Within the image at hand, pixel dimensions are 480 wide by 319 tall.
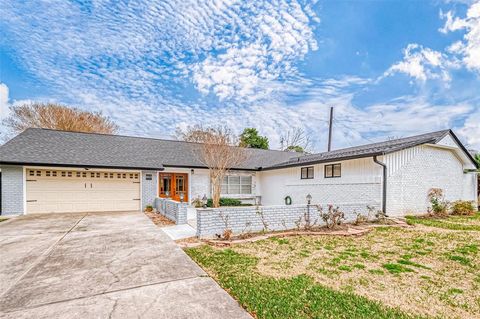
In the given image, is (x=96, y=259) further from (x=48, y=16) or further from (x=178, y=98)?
(x=178, y=98)

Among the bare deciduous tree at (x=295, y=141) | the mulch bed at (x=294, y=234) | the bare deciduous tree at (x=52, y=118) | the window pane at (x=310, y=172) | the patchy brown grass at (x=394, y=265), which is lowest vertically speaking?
the mulch bed at (x=294, y=234)

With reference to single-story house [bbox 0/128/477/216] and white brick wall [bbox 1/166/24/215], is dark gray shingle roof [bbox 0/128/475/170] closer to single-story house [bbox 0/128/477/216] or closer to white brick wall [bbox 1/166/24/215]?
single-story house [bbox 0/128/477/216]

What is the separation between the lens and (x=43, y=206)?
1155cm

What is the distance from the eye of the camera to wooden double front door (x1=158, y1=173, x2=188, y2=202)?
14633 millimetres

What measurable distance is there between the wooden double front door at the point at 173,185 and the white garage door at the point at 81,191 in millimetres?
1671

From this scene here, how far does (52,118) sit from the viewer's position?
22047 millimetres

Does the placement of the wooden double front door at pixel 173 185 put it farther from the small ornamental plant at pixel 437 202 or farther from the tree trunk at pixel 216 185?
the small ornamental plant at pixel 437 202

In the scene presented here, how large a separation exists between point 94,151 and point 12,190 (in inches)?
146

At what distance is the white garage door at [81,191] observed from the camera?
11453 mm

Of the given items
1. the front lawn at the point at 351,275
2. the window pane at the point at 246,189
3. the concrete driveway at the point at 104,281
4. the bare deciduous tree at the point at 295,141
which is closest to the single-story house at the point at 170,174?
the window pane at the point at 246,189

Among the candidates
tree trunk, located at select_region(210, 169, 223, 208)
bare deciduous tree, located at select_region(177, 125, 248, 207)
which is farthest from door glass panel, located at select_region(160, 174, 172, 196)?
tree trunk, located at select_region(210, 169, 223, 208)

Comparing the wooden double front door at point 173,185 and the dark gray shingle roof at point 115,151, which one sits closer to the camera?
the dark gray shingle roof at point 115,151

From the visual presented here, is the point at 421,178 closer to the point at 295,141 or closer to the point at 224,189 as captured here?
the point at 224,189

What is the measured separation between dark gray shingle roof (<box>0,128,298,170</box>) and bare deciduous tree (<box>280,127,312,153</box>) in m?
13.4
